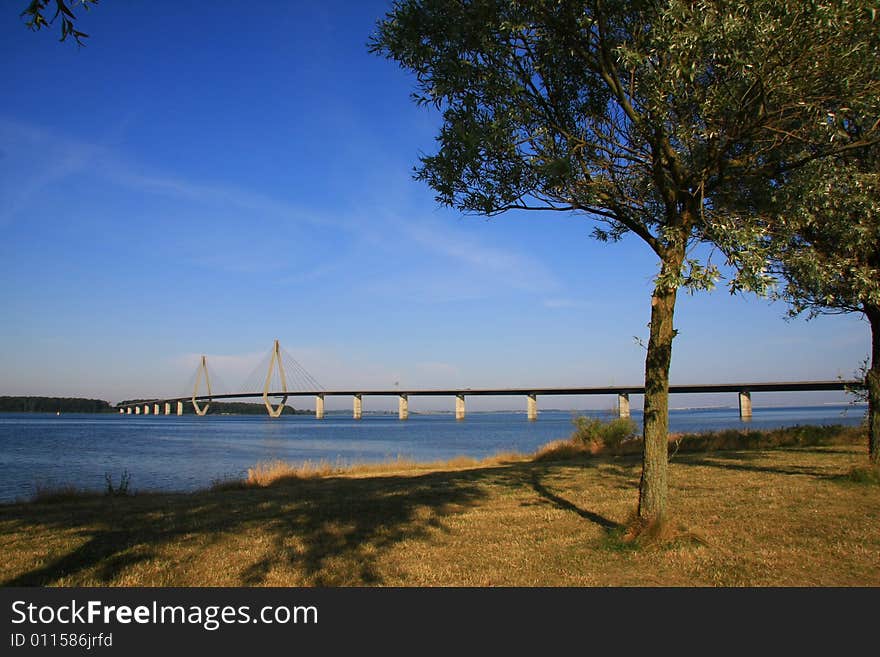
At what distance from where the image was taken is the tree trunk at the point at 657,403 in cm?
886

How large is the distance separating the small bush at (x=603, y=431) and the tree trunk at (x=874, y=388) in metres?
14.4

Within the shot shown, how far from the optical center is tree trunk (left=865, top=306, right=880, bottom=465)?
1486 cm

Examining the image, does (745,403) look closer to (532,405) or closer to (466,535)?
(532,405)

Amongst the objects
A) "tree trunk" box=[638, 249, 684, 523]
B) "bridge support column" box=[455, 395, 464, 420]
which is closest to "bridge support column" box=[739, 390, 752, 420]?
"bridge support column" box=[455, 395, 464, 420]

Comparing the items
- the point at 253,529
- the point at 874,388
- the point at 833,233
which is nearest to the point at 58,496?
the point at 253,529

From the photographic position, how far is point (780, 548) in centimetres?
830

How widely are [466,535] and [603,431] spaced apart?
22.8 metres

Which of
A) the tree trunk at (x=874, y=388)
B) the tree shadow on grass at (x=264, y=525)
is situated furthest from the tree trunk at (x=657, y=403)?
the tree trunk at (x=874, y=388)

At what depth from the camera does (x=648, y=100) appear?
8.98 meters

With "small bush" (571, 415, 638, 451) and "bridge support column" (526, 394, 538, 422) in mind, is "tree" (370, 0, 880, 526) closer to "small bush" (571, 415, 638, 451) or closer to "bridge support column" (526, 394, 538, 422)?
"small bush" (571, 415, 638, 451)

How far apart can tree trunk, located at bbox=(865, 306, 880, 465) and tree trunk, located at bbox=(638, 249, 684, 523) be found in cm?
920
